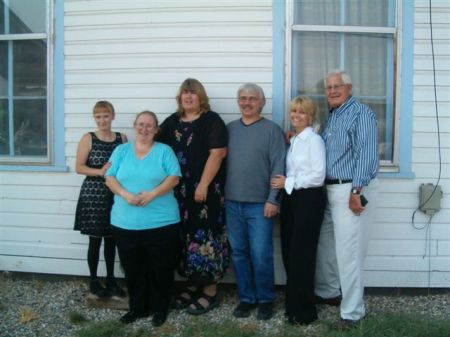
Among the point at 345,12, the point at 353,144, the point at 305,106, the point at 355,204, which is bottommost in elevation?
the point at 355,204

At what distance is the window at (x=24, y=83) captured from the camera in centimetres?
418

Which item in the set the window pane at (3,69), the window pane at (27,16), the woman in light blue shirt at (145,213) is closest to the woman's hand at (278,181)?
the woman in light blue shirt at (145,213)

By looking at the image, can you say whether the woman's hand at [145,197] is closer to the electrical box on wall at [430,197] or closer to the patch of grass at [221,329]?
the patch of grass at [221,329]

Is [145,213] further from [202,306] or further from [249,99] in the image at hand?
[249,99]

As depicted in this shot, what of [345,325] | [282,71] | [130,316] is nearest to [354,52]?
[282,71]

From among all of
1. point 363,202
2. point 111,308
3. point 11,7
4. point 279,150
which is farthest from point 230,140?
point 11,7

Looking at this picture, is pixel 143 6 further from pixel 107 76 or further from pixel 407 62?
pixel 407 62

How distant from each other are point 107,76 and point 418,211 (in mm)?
2981

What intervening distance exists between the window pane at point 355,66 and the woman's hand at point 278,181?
0.93 meters

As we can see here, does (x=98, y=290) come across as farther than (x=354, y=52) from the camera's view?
No

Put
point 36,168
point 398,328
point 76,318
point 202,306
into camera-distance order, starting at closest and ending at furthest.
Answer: point 398,328 < point 76,318 < point 202,306 < point 36,168

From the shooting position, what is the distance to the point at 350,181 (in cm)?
304

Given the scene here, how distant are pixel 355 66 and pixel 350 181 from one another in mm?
1352

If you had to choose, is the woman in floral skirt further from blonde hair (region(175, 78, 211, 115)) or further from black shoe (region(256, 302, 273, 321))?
black shoe (region(256, 302, 273, 321))
